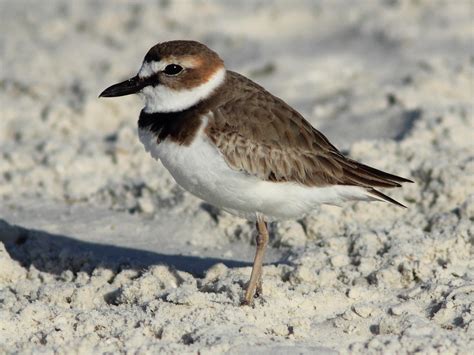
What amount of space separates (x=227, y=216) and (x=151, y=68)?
1372mm

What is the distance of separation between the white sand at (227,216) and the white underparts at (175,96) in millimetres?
907

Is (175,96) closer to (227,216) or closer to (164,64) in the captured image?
(164,64)

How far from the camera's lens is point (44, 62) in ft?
30.1

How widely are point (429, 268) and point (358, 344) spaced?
0.99 metres

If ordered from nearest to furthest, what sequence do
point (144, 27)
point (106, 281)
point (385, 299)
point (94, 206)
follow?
point (385, 299), point (106, 281), point (94, 206), point (144, 27)

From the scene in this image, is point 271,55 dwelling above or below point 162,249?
above

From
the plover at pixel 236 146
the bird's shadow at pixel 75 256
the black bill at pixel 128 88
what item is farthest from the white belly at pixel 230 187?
the bird's shadow at pixel 75 256

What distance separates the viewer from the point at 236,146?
470 centimetres

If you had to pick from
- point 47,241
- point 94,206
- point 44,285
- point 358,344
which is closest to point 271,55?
point 94,206

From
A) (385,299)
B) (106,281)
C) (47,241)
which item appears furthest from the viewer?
(47,241)

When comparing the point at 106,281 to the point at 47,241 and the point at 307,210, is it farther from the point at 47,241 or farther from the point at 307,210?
the point at 307,210

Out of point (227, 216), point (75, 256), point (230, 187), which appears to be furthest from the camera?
point (227, 216)

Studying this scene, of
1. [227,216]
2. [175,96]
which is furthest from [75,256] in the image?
[175,96]

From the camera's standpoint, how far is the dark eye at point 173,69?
16.1ft
